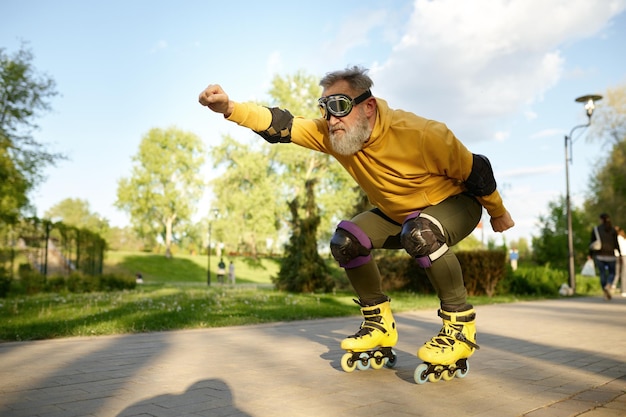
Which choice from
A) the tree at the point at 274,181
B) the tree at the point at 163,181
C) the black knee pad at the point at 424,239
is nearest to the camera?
the black knee pad at the point at 424,239

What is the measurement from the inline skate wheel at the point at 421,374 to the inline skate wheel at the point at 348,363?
21.9 inches

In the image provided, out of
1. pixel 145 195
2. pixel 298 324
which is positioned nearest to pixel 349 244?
pixel 298 324

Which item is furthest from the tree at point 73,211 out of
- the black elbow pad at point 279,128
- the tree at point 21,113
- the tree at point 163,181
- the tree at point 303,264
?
the black elbow pad at point 279,128

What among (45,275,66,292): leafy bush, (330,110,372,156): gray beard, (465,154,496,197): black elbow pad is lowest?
(45,275,66,292): leafy bush

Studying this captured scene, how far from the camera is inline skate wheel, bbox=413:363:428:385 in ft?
11.0

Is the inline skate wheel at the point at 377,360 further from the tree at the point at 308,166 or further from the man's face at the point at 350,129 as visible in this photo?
the tree at the point at 308,166

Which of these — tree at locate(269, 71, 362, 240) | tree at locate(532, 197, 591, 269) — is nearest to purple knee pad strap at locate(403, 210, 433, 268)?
tree at locate(532, 197, 591, 269)

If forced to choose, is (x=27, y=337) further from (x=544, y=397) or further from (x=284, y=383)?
(x=544, y=397)

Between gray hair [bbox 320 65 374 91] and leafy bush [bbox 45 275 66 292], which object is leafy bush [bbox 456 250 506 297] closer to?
gray hair [bbox 320 65 374 91]

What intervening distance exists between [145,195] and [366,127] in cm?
5492

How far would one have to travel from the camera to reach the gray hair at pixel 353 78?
12.1 ft

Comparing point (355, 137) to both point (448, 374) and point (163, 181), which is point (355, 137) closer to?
point (448, 374)

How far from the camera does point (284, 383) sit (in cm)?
335

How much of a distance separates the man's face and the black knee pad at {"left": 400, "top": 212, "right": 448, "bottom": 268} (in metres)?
0.62
